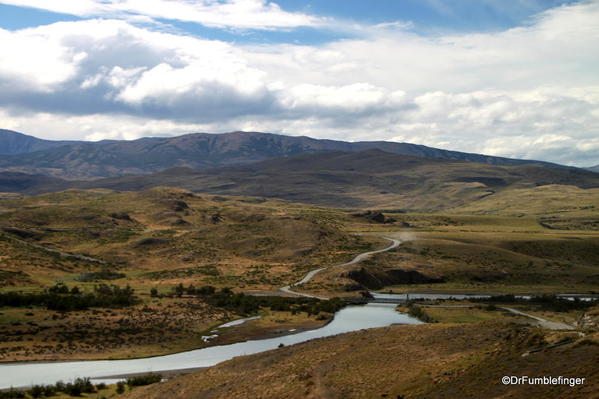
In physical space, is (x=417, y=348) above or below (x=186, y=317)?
above

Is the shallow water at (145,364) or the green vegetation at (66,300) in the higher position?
the green vegetation at (66,300)

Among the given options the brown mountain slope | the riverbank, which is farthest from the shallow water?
the brown mountain slope

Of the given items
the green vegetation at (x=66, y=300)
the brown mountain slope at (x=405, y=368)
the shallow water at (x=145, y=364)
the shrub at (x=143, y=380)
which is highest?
the brown mountain slope at (x=405, y=368)

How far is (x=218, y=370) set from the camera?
44781mm

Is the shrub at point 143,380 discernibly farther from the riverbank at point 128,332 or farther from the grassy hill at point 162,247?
the grassy hill at point 162,247

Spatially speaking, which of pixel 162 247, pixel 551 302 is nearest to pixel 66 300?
pixel 551 302

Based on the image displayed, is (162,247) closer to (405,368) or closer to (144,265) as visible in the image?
(144,265)

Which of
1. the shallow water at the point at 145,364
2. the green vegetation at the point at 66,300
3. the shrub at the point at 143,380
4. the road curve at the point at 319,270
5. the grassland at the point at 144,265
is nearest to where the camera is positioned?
the shrub at the point at 143,380

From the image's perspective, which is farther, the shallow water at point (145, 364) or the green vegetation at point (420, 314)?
the green vegetation at point (420, 314)

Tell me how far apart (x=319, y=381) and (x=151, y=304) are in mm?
49654

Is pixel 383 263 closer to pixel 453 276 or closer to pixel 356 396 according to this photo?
pixel 453 276

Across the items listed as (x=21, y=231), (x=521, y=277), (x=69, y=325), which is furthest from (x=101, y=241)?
(x=521, y=277)

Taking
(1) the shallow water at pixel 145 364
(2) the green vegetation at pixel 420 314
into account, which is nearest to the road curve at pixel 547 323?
(2) the green vegetation at pixel 420 314

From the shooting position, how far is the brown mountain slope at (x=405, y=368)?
29469mm
